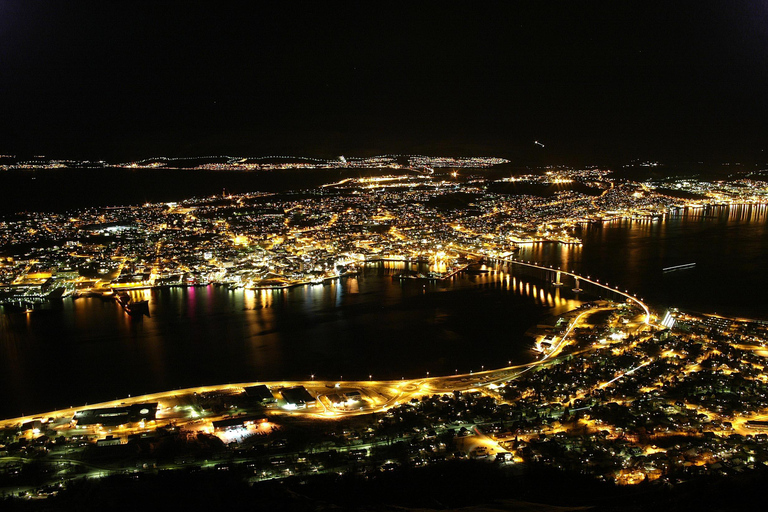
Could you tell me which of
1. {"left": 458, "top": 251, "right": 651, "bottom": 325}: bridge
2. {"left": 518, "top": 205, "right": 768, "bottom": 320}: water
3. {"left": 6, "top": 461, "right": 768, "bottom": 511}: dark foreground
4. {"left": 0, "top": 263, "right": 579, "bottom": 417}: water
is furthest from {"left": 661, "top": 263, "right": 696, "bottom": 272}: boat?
{"left": 6, "top": 461, "right": 768, "bottom": 511}: dark foreground

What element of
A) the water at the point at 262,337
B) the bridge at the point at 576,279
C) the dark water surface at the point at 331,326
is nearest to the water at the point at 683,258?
the dark water surface at the point at 331,326

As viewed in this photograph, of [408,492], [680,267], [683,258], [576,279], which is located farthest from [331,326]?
[683,258]

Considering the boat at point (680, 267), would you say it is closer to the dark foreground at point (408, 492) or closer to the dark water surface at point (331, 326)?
the dark water surface at point (331, 326)

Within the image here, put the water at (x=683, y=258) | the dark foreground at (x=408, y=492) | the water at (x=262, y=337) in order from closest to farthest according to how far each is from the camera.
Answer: the dark foreground at (x=408, y=492) < the water at (x=262, y=337) < the water at (x=683, y=258)

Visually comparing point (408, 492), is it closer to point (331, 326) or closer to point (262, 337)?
point (262, 337)

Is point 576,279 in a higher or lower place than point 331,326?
higher

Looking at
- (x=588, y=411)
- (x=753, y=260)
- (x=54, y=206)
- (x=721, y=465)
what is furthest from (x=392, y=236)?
(x=54, y=206)

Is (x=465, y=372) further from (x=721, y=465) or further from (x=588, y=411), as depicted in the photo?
(x=721, y=465)

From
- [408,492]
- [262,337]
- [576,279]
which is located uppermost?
[576,279]

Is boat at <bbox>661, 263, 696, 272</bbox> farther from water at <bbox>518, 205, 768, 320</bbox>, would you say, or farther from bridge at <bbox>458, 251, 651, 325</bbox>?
bridge at <bbox>458, 251, 651, 325</bbox>

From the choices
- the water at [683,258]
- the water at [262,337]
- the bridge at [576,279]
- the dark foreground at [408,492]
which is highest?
the water at [683,258]
